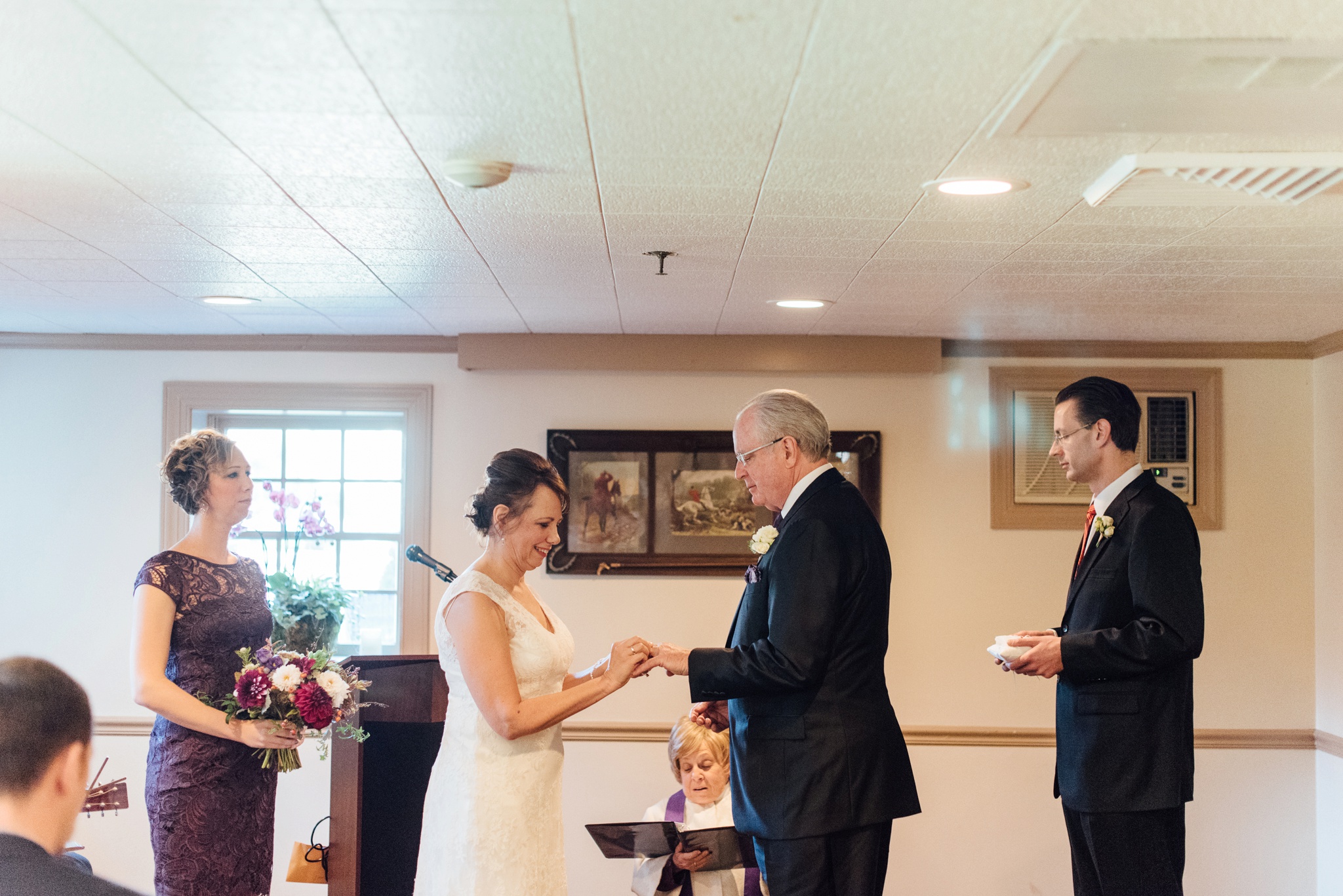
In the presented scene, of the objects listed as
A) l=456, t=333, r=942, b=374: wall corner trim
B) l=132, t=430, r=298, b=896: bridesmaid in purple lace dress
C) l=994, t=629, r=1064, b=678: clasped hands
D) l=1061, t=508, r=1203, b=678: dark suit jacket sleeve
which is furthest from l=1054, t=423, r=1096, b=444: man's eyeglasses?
l=132, t=430, r=298, b=896: bridesmaid in purple lace dress

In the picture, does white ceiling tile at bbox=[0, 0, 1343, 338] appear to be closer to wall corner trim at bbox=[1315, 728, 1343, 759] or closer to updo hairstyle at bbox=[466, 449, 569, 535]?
updo hairstyle at bbox=[466, 449, 569, 535]

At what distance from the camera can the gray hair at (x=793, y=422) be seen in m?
2.56

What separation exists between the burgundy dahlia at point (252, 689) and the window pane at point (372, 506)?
2336 mm

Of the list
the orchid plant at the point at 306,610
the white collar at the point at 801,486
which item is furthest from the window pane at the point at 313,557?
the white collar at the point at 801,486

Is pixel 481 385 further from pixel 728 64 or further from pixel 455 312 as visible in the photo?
pixel 728 64

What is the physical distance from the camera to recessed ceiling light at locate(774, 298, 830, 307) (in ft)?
13.5

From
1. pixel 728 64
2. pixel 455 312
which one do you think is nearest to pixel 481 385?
pixel 455 312

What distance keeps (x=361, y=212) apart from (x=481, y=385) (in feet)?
7.52

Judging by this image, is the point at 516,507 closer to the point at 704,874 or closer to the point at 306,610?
the point at 704,874

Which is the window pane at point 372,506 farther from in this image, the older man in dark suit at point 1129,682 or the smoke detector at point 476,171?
the older man in dark suit at point 1129,682

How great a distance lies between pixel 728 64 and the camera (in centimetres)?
185

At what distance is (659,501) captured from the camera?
5.05 m

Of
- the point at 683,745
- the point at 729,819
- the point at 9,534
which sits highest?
the point at 9,534

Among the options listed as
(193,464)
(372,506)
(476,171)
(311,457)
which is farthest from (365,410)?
(476,171)
